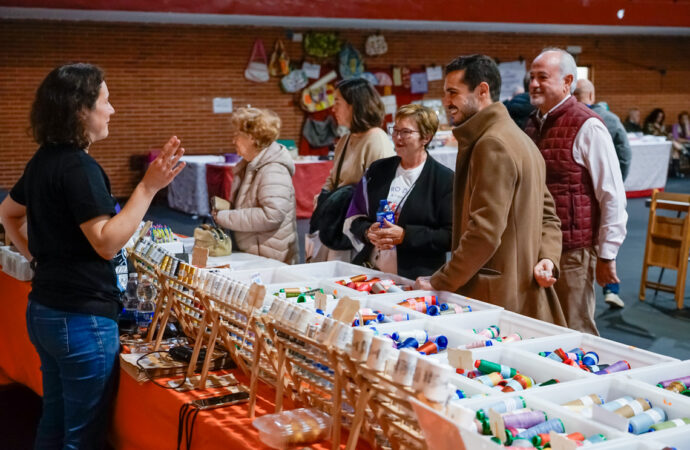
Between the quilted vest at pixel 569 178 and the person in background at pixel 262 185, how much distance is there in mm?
1241

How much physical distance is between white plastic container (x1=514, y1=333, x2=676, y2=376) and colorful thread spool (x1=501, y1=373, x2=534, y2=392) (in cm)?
20

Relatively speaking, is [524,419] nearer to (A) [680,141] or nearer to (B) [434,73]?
(B) [434,73]

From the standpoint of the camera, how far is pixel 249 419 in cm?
186

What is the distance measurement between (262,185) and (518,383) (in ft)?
6.95

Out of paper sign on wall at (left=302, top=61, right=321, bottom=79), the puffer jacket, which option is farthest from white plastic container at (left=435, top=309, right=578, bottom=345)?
paper sign on wall at (left=302, top=61, right=321, bottom=79)

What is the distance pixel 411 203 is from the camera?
10.2 feet

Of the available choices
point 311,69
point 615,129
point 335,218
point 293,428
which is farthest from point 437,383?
point 311,69

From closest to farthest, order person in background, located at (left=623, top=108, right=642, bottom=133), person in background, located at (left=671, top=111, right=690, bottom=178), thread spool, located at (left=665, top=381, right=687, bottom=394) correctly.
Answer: thread spool, located at (left=665, top=381, right=687, bottom=394)
person in background, located at (left=623, top=108, right=642, bottom=133)
person in background, located at (left=671, top=111, right=690, bottom=178)

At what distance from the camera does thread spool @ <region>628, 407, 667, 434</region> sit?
1.52 m

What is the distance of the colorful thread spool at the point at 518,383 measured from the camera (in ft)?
5.66

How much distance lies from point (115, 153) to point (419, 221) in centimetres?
934

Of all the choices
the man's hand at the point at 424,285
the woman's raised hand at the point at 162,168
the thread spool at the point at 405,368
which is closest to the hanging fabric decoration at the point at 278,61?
the man's hand at the point at 424,285

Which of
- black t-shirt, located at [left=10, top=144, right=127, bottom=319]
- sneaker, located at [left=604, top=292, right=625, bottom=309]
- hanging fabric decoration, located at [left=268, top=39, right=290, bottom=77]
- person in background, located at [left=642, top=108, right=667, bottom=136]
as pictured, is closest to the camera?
black t-shirt, located at [left=10, top=144, right=127, bottom=319]

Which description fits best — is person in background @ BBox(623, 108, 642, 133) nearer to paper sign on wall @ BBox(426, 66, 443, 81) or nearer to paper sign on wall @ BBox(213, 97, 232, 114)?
paper sign on wall @ BBox(426, 66, 443, 81)
